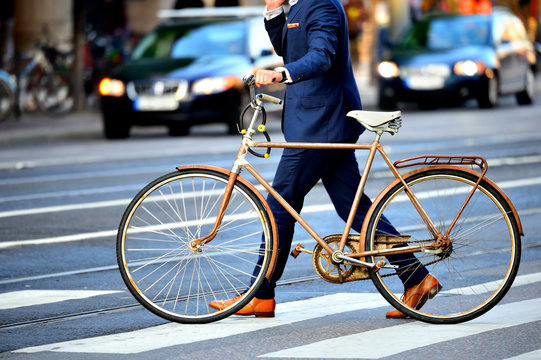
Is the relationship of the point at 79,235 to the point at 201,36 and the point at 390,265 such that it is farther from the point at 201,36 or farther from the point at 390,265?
the point at 201,36

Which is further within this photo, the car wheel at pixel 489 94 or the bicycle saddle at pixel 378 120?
the car wheel at pixel 489 94

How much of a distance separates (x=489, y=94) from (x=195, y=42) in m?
6.16

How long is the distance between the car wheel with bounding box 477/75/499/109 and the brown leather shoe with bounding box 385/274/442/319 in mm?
16934

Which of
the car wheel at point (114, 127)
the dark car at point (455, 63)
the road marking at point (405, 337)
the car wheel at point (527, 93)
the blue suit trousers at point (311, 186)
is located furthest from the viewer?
the car wheel at point (527, 93)

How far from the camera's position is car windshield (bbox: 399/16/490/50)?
933 inches

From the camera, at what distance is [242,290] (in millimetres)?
6809

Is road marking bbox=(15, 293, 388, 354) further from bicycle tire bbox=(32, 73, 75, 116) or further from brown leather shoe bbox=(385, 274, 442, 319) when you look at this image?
bicycle tire bbox=(32, 73, 75, 116)

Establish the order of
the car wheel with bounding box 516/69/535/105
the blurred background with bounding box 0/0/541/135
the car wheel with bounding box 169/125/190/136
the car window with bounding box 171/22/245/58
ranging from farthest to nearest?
the car wheel with bounding box 516/69/535/105
the blurred background with bounding box 0/0/541/135
the car wheel with bounding box 169/125/190/136
the car window with bounding box 171/22/245/58

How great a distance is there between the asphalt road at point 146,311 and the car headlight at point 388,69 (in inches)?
339

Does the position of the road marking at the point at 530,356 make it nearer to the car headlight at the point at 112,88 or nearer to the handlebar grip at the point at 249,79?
the handlebar grip at the point at 249,79

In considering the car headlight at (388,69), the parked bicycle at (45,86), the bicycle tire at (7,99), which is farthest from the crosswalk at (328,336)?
the car headlight at (388,69)

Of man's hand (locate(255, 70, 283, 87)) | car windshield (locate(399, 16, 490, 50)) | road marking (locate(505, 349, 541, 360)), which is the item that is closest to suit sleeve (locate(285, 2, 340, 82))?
man's hand (locate(255, 70, 283, 87))

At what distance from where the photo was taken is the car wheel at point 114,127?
18750 millimetres

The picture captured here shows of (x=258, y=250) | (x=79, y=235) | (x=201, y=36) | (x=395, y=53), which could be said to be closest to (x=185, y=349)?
(x=258, y=250)
